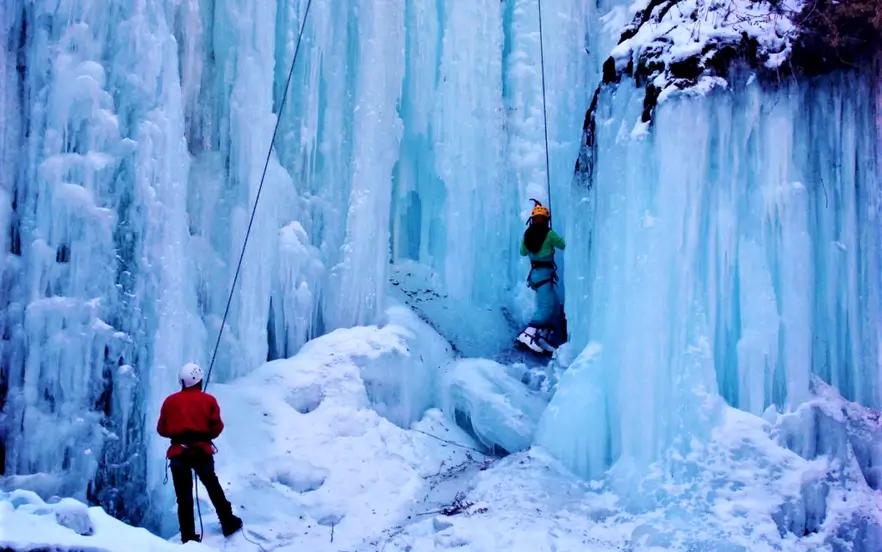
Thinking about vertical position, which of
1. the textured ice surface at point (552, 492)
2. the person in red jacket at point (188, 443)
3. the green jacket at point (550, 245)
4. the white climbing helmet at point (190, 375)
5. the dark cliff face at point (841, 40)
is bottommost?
the textured ice surface at point (552, 492)

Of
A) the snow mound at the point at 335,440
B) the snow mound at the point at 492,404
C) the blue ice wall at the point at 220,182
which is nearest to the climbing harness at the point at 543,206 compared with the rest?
the blue ice wall at the point at 220,182

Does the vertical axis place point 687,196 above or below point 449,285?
above

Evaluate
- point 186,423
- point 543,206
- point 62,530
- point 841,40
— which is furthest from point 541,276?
point 62,530

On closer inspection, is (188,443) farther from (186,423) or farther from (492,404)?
(492,404)

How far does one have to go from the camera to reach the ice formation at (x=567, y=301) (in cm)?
580

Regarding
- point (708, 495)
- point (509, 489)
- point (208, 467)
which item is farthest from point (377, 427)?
point (708, 495)

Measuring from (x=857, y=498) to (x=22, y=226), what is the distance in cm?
635

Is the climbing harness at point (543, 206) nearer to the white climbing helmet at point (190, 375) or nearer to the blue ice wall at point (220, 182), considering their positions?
the blue ice wall at point (220, 182)

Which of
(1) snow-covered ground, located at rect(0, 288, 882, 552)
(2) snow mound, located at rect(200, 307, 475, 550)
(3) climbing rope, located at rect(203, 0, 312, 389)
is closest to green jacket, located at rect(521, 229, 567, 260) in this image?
(2) snow mound, located at rect(200, 307, 475, 550)

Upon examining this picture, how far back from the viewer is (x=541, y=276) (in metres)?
8.85

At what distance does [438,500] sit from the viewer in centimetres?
663

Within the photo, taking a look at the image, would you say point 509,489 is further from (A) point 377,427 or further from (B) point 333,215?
(B) point 333,215

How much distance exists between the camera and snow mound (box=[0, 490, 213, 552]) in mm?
3328

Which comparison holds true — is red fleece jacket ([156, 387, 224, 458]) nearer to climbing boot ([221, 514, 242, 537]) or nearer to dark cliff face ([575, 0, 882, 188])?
climbing boot ([221, 514, 242, 537])
